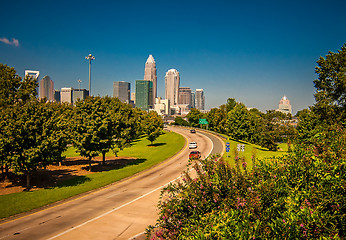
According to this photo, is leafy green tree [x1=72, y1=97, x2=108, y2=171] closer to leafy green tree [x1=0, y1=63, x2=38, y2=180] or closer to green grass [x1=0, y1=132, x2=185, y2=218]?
green grass [x1=0, y1=132, x2=185, y2=218]

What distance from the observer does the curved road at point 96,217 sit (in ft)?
44.5

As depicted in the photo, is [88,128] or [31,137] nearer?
[31,137]

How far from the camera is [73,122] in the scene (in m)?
28.1

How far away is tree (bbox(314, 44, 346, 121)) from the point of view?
97.7 ft

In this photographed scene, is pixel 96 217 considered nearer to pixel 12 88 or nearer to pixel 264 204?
pixel 264 204

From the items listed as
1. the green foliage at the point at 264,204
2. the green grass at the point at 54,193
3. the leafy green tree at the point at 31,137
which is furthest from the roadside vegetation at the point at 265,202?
the leafy green tree at the point at 31,137

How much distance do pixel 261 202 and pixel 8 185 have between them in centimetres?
2457

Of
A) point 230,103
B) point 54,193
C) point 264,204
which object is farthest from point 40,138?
point 230,103

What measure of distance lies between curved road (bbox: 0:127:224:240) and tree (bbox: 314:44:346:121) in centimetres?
2410

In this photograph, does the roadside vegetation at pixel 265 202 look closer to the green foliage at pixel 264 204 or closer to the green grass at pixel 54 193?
the green foliage at pixel 264 204

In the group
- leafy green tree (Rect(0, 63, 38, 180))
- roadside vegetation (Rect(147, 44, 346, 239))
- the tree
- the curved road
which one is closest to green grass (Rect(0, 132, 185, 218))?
the curved road

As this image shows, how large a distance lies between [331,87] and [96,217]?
105 ft

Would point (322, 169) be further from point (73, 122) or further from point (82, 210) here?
point (73, 122)

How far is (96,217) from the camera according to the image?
52.3ft
